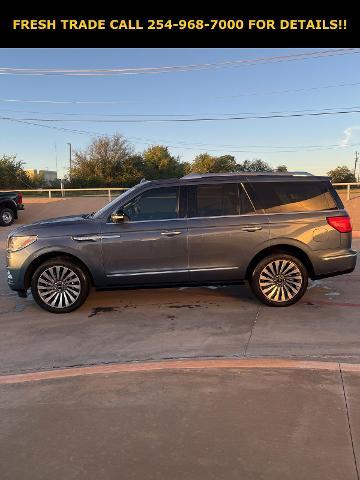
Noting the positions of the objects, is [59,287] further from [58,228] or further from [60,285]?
[58,228]

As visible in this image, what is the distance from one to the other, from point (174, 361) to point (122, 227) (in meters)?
2.33

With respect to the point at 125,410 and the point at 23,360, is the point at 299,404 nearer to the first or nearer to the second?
the point at 125,410

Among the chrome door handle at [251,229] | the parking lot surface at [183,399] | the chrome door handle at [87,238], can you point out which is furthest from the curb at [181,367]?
the chrome door handle at [251,229]

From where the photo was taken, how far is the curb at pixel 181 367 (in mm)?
3910

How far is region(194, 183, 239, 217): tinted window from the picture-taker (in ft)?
20.2

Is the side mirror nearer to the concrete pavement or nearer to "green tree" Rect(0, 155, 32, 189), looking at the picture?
the concrete pavement

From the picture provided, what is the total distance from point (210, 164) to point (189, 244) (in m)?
69.5

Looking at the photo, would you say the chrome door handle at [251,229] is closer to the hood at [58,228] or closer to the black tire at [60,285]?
the hood at [58,228]

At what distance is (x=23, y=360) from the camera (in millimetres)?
4449

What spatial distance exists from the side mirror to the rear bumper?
2655 millimetres

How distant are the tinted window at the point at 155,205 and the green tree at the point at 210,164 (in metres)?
66.5

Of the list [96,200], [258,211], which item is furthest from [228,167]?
[258,211]

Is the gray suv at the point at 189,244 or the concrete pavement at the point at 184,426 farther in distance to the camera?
the gray suv at the point at 189,244

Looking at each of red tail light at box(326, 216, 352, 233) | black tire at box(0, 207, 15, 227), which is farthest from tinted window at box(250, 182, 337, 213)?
black tire at box(0, 207, 15, 227)
